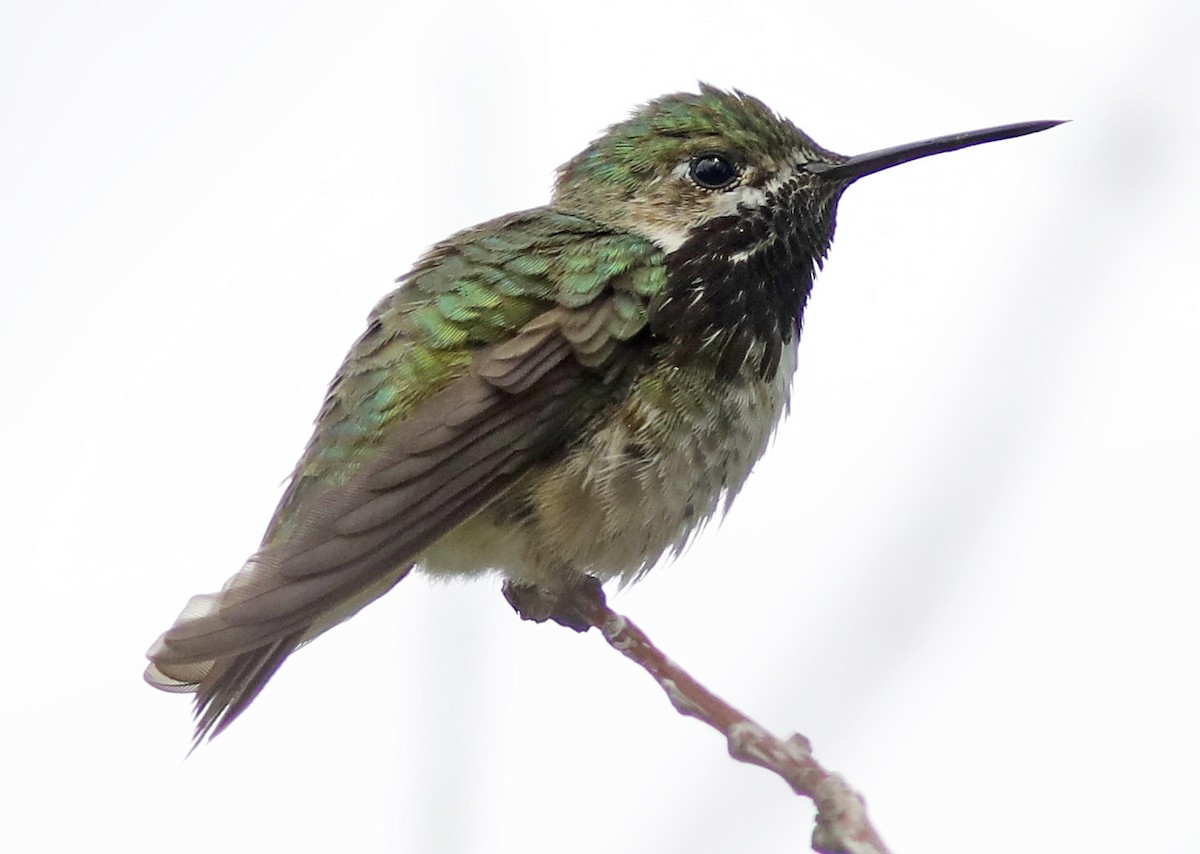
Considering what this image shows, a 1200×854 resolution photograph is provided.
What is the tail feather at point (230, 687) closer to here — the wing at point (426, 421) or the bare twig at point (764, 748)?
the wing at point (426, 421)

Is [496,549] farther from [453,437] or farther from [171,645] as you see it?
[171,645]

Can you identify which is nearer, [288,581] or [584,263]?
[288,581]

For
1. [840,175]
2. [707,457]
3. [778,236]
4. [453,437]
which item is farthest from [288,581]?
[840,175]

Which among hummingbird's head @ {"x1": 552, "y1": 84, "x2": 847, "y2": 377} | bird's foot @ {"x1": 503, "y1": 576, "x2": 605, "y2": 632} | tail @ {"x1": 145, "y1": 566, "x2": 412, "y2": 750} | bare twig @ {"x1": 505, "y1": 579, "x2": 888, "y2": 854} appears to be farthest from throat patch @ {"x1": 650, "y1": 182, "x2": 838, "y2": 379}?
tail @ {"x1": 145, "y1": 566, "x2": 412, "y2": 750}

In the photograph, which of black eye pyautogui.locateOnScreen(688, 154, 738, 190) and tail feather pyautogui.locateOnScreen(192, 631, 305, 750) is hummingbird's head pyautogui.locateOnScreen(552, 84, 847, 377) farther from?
tail feather pyautogui.locateOnScreen(192, 631, 305, 750)

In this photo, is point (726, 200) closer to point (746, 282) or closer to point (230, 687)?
point (746, 282)
